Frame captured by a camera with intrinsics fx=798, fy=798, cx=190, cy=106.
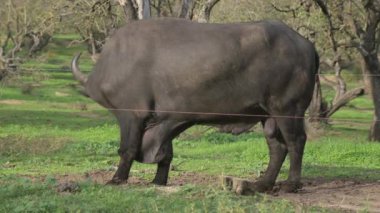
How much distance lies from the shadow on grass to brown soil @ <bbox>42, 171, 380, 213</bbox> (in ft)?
50.2

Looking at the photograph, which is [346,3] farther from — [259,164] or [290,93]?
[290,93]

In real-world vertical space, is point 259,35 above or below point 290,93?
above

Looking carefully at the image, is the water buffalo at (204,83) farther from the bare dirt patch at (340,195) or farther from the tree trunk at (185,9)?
the tree trunk at (185,9)

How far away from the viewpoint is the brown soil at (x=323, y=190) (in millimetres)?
9250

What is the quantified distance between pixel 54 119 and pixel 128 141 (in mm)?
19861

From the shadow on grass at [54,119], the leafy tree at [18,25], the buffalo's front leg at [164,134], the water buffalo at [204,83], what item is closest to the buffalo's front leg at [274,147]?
the water buffalo at [204,83]

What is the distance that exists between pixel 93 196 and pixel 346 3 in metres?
16.3

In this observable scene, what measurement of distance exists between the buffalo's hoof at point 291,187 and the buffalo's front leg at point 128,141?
6.80 ft

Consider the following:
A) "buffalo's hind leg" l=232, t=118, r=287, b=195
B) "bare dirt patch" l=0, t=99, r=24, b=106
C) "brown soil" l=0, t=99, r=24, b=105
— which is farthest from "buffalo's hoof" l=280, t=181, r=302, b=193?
"brown soil" l=0, t=99, r=24, b=105

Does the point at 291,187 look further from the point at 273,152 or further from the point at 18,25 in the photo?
the point at 18,25

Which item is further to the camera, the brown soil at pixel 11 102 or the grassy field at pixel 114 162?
the brown soil at pixel 11 102

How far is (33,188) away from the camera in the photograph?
9.10 m

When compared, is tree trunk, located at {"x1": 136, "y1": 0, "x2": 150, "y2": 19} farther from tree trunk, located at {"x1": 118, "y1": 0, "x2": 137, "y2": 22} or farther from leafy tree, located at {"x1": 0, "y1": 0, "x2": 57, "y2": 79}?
leafy tree, located at {"x1": 0, "y1": 0, "x2": 57, "y2": 79}

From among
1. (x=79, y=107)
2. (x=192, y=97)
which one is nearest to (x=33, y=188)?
(x=192, y=97)
